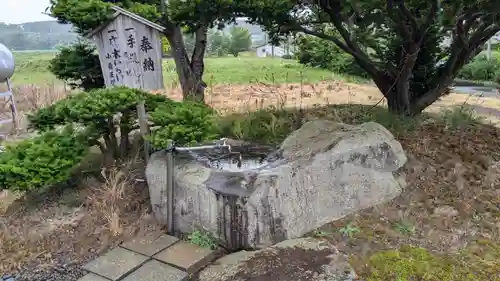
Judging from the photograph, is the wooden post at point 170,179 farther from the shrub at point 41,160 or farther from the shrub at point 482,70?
the shrub at point 482,70

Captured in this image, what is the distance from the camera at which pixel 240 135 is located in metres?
4.17

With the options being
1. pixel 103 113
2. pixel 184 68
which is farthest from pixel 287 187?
pixel 184 68

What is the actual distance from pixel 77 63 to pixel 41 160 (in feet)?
5.25

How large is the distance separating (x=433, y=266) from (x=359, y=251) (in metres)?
0.43

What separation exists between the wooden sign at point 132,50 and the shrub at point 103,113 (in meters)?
0.14

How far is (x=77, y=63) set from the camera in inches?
172

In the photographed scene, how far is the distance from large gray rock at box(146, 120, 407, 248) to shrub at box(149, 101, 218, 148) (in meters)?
0.22

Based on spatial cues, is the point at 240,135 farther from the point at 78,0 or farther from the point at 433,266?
the point at 433,266

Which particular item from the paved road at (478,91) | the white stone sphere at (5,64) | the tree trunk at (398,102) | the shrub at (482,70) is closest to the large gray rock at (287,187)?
the tree trunk at (398,102)

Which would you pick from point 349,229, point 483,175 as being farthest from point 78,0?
point 483,175

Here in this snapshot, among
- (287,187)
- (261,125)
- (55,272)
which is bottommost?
(55,272)

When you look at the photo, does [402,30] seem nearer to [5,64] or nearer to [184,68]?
[184,68]

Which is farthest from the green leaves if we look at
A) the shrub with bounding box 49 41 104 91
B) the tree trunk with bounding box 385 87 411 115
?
the tree trunk with bounding box 385 87 411 115

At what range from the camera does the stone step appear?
255cm
